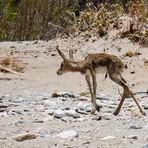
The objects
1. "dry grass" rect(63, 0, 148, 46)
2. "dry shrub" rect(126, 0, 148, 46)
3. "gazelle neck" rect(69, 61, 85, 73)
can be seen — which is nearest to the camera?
"gazelle neck" rect(69, 61, 85, 73)

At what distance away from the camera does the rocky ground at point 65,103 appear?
736 cm

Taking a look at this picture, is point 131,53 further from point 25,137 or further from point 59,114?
point 25,137

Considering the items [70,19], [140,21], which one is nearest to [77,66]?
[140,21]

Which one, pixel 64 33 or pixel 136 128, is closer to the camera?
pixel 136 128

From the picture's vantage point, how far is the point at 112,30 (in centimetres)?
1642

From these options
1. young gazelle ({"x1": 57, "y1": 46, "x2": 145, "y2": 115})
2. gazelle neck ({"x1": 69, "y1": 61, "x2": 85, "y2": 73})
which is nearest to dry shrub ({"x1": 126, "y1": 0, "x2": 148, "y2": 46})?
gazelle neck ({"x1": 69, "y1": 61, "x2": 85, "y2": 73})

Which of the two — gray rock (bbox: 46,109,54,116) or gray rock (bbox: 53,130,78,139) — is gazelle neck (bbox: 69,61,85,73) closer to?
gray rock (bbox: 46,109,54,116)

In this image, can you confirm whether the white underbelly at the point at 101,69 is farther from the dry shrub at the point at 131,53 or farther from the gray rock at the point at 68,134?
the dry shrub at the point at 131,53

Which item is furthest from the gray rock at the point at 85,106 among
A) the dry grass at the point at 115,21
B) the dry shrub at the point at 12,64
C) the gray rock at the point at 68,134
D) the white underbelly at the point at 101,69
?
the dry grass at the point at 115,21

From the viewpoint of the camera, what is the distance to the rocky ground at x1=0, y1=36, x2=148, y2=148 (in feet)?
24.2

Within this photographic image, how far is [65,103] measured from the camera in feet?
33.3

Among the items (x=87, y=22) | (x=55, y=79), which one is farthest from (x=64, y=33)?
(x=55, y=79)

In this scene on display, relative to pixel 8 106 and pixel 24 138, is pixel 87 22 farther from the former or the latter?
pixel 24 138

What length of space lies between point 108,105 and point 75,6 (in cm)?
1005
